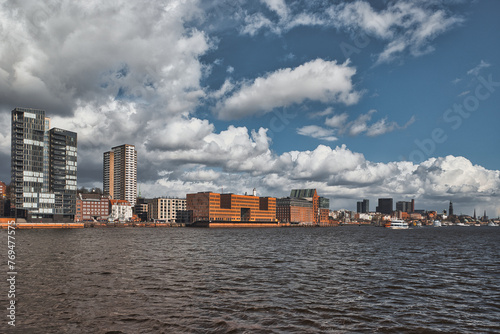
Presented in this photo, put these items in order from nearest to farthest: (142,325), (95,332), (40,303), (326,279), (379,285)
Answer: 1. (95,332)
2. (142,325)
3. (40,303)
4. (379,285)
5. (326,279)

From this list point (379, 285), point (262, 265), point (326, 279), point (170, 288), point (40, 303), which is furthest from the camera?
point (262, 265)

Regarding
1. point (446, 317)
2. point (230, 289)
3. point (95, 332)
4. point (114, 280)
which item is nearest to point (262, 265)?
point (230, 289)

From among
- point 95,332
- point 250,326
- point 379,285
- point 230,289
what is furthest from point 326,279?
point 95,332

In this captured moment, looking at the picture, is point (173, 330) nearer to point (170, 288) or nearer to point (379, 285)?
point (170, 288)

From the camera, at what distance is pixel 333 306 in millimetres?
25938

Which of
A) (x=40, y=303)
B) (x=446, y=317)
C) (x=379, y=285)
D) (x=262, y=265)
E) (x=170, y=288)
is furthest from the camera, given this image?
(x=262, y=265)

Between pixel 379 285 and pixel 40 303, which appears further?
pixel 379 285

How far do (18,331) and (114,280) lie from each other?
48.9 ft

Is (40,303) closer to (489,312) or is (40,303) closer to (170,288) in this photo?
(170,288)

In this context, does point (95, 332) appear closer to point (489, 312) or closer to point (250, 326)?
point (250, 326)

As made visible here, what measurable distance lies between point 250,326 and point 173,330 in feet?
14.2

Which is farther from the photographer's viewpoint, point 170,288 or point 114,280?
→ point 114,280

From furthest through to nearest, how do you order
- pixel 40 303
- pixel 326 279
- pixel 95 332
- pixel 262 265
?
1. pixel 262 265
2. pixel 326 279
3. pixel 40 303
4. pixel 95 332

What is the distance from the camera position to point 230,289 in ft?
102
